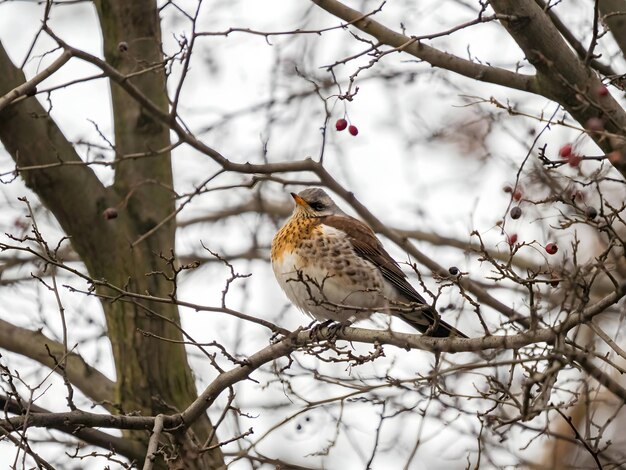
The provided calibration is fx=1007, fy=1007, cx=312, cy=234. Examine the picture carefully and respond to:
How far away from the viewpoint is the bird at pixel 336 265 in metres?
7.05

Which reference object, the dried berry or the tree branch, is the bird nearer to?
the dried berry

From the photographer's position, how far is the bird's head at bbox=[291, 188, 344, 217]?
7754mm

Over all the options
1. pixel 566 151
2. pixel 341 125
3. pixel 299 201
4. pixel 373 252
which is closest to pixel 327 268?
pixel 373 252

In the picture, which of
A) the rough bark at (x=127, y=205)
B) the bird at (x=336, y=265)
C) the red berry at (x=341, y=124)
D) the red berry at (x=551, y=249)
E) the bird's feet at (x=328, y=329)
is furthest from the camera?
the rough bark at (x=127, y=205)

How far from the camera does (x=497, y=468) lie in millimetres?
5629

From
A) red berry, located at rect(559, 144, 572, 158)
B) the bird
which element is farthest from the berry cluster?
red berry, located at rect(559, 144, 572, 158)

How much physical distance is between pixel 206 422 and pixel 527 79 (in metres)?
3.59

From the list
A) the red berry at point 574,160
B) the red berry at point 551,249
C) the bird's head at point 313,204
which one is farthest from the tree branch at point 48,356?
the red berry at point 574,160

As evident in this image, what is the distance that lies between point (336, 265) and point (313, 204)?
877 mm

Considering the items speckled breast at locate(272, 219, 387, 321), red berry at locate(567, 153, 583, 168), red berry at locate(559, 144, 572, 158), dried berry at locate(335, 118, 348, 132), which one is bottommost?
red berry at locate(567, 153, 583, 168)

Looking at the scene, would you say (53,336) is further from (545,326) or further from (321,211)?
(545,326)

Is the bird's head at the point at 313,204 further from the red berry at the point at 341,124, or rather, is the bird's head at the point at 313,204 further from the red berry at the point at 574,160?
the red berry at the point at 574,160

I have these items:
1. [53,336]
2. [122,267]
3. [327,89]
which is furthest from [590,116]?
[53,336]

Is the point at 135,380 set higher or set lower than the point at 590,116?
higher
